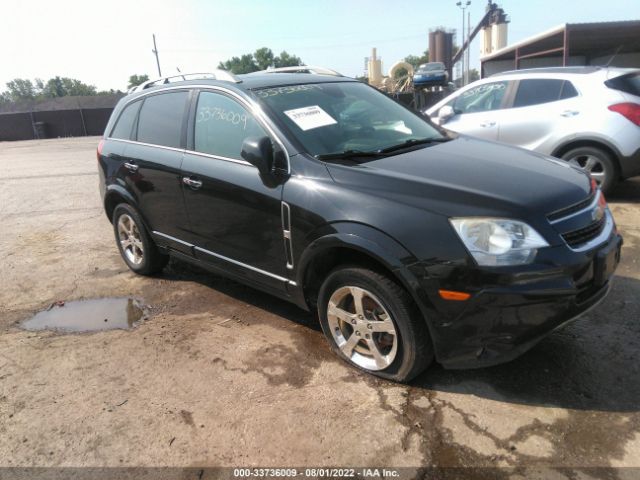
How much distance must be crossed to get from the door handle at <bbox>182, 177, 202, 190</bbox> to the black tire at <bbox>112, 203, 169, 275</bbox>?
97 cm

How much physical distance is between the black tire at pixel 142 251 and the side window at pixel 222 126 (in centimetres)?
122

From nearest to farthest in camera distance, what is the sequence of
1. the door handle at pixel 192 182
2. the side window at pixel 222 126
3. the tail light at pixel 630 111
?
the side window at pixel 222 126 → the door handle at pixel 192 182 → the tail light at pixel 630 111

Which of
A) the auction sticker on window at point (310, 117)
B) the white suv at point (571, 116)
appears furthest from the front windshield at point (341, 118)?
the white suv at point (571, 116)

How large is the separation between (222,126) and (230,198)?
1.92ft

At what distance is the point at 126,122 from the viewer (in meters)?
4.84

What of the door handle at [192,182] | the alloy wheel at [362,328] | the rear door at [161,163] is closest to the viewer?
the alloy wheel at [362,328]

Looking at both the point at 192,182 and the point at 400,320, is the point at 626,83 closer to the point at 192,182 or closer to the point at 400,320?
the point at 400,320

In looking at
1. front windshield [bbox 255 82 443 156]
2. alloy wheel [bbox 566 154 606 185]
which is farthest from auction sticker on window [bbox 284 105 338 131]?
alloy wheel [bbox 566 154 606 185]

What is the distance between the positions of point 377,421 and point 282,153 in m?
1.68

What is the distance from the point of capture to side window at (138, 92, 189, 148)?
4105 millimetres

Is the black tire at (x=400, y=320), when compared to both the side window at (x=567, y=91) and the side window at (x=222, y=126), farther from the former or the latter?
the side window at (x=567, y=91)

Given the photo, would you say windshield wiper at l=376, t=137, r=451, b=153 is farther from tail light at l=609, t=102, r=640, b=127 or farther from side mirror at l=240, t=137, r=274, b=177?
tail light at l=609, t=102, r=640, b=127

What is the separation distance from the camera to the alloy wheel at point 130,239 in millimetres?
4863

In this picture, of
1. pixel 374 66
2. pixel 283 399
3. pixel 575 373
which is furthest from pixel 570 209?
pixel 374 66
